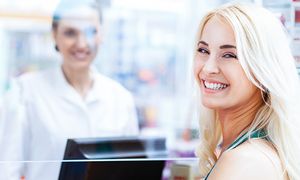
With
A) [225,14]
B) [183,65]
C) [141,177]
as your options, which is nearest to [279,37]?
[225,14]

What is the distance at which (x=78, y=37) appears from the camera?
2.34 meters

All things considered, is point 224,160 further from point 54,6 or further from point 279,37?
point 54,6

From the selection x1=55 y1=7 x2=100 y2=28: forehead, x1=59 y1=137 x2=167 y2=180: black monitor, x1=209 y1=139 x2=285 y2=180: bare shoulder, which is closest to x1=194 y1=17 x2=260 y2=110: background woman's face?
x1=209 y1=139 x2=285 y2=180: bare shoulder

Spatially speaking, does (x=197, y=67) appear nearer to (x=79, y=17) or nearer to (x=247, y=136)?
(x=247, y=136)

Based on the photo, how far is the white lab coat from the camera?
190cm

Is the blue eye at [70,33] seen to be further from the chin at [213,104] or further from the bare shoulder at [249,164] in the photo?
the bare shoulder at [249,164]

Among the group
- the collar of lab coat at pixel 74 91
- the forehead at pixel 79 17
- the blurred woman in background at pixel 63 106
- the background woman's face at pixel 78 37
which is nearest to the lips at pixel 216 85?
the blurred woman in background at pixel 63 106

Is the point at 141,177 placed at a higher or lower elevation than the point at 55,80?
lower

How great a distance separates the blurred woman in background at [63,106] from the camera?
6.52 ft

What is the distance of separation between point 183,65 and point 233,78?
211 centimetres

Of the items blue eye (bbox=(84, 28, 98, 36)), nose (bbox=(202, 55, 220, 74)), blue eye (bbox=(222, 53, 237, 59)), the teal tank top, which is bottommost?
the teal tank top

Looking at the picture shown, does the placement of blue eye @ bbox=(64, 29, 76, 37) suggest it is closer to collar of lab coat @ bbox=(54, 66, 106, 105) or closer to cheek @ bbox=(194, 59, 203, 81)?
collar of lab coat @ bbox=(54, 66, 106, 105)

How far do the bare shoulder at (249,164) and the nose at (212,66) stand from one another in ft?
0.66

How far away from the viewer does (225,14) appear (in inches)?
53.7
